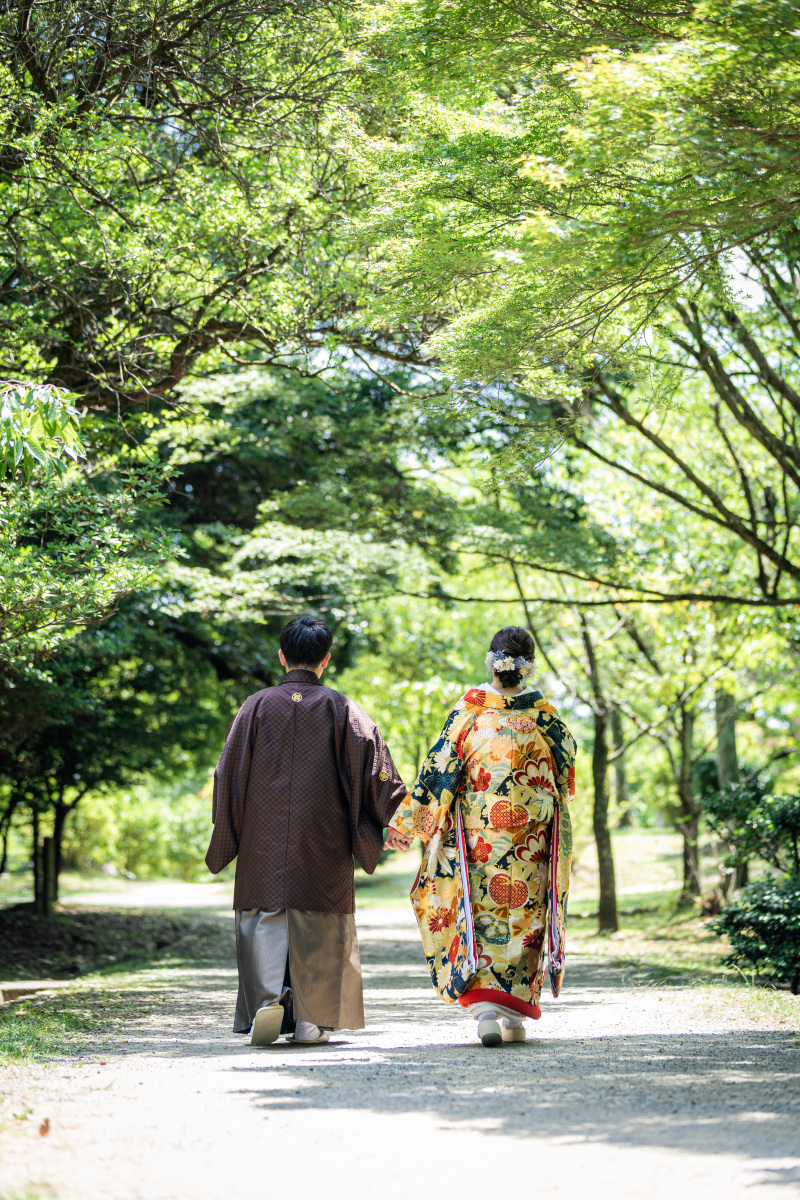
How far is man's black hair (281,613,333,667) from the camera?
5641mm

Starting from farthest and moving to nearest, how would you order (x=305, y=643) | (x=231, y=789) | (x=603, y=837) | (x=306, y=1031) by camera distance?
(x=603, y=837) < (x=305, y=643) < (x=231, y=789) < (x=306, y=1031)

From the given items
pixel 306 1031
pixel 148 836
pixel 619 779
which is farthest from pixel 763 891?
pixel 148 836

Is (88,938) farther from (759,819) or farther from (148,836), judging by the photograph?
(148,836)

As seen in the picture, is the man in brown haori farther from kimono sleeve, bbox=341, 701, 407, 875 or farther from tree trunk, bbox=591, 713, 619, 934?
tree trunk, bbox=591, 713, 619, 934

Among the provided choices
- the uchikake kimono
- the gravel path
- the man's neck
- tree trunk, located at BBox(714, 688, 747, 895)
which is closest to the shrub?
the gravel path

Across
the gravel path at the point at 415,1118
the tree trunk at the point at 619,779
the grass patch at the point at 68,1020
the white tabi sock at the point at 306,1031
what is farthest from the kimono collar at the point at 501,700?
the tree trunk at the point at 619,779

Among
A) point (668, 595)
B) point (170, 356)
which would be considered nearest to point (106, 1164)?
point (170, 356)

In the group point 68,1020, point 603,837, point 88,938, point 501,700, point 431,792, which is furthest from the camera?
point 88,938

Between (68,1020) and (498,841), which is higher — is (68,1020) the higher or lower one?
the lower one

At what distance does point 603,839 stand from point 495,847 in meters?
9.11

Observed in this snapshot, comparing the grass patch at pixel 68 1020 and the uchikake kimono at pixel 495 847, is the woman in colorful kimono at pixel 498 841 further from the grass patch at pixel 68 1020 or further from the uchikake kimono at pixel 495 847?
the grass patch at pixel 68 1020

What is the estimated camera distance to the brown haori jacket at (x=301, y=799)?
525 cm

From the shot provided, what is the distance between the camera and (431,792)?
526cm

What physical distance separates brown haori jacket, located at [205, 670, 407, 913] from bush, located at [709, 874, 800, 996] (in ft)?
12.7
